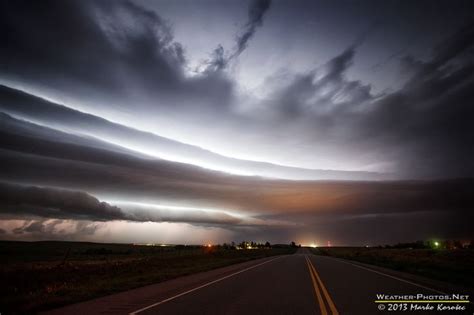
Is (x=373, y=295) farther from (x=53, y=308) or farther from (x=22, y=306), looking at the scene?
(x=22, y=306)

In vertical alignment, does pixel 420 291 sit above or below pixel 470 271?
below

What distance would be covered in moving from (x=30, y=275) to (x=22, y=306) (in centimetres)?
1245

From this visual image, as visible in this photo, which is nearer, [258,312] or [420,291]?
[258,312]

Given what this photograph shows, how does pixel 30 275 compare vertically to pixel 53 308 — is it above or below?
above

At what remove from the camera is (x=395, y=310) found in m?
9.09

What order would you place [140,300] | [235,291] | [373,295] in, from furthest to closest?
[235,291], [373,295], [140,300]

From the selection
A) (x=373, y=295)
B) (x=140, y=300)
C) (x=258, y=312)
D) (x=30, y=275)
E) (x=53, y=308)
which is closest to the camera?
(x=258, y=312)

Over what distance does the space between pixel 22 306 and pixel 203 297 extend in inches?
214

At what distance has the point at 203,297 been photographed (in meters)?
11.1

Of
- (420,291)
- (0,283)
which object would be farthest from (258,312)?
(0,283)

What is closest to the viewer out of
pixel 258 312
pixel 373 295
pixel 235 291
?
pixel 258 312

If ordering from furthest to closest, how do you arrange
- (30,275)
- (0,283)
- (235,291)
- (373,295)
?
(30,275), (0,283), (235,291), (373,295)

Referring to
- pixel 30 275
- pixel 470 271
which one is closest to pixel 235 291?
pixel 30 275

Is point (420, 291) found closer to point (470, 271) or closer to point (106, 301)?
point (106, 301)
